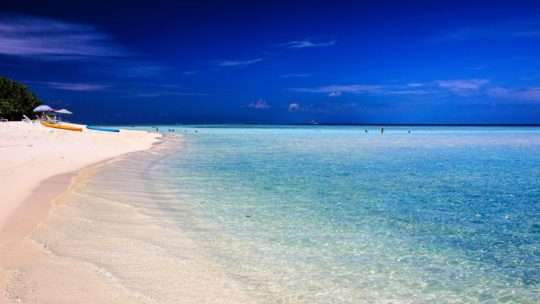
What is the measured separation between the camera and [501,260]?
18.8 feet

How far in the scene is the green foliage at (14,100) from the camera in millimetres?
58250

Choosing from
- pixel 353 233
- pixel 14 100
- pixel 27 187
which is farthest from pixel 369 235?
pixel 14 100

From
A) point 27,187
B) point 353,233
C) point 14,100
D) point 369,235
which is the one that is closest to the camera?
point 369,235

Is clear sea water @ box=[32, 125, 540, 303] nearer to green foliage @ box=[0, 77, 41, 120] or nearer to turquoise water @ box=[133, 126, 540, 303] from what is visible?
turquoise water @ box=[133, 126, 540, 303]

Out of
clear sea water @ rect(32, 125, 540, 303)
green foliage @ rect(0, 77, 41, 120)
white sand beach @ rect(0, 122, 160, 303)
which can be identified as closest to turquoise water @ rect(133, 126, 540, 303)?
clear sea water @ rect(32, 125, 540, 303)

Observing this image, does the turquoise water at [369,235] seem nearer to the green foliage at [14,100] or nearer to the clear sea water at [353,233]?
the clear sea water at [353,233]

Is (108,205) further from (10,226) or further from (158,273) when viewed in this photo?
(158,273)

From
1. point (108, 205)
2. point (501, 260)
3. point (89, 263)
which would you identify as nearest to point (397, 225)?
point (501, 260)

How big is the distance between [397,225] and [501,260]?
6.81 ft

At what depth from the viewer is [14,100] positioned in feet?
200

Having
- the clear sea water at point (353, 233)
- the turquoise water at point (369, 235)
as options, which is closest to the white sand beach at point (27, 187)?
the clear sea water at point (353, 233)

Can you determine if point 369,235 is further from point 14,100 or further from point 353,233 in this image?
point 14,100

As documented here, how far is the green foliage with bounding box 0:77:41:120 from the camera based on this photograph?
5825 centimetres

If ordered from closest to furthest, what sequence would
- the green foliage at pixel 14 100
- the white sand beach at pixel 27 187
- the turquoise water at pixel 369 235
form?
the turquoise water at pixel 369 235
the white sand beach at pixel 27 187
the green foliage at pixel 14 100
